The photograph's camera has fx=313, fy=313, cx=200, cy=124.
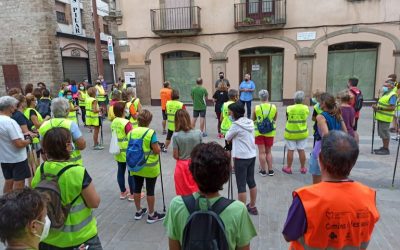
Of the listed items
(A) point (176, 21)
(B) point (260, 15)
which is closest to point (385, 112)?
(B) point (260, 15)

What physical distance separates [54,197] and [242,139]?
2487 mm

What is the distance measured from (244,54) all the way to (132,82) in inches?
231

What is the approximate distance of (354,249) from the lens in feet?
6.29

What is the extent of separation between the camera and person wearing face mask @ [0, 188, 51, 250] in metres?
1.53

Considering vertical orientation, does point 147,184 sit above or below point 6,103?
below

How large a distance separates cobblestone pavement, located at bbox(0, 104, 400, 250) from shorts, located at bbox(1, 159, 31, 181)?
1157 millimetres

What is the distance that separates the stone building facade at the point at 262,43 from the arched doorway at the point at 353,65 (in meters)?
0.04

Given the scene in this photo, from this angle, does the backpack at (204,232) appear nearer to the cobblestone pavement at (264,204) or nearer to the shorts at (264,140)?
the cobblestone pavement at (264,204)

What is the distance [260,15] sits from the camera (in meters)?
14.4

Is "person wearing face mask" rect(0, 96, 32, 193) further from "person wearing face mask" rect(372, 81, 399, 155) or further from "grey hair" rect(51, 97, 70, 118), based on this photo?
"person wearing face mask" rect(372, 81, 399, 155)

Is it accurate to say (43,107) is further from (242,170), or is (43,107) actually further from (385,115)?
(385,115)

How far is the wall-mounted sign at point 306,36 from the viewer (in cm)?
1377

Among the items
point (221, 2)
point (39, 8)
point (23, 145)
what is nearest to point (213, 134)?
point (23, 145)

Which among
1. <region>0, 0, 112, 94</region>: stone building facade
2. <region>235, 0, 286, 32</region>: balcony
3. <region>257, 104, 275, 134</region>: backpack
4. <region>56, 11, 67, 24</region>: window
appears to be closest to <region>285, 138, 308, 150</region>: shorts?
<region>257, 104, 275, 134</region>: backpack
